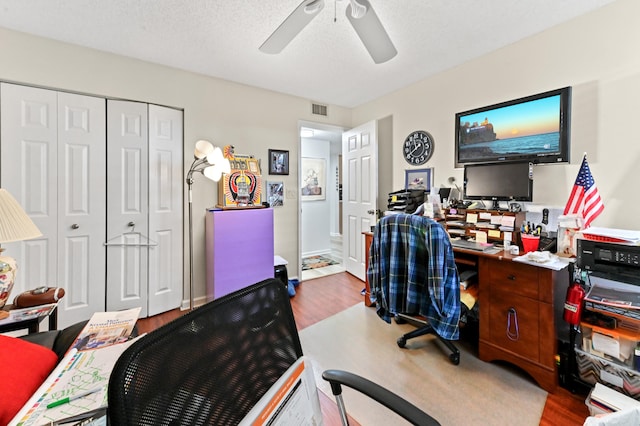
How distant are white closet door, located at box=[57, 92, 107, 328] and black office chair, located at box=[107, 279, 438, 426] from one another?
2.52 metres

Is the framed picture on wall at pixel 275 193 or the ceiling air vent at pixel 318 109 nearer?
the framed picture on wall at pixel 275 193

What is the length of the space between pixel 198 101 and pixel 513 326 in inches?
137

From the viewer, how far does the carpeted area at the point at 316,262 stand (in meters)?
4.45

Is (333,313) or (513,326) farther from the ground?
(513,326)

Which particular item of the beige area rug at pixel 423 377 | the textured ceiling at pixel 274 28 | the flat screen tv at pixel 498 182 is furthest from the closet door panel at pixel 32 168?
the flat screen tv at pixel 498 182

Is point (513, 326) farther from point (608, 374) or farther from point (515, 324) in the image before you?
point (608, 374)

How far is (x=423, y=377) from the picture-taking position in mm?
1804

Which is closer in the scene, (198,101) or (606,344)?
(606,344)

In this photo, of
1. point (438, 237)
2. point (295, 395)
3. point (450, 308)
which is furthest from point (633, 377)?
point (295, 395)

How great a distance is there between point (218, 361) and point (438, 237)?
4.87ft

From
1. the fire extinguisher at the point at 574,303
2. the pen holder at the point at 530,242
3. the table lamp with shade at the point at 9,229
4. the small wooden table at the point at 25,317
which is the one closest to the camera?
the table lamp with shade at the point at 9,229

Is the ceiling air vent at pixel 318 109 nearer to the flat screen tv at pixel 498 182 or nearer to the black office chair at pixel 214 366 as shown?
the flat screen tv at pixel 498 182

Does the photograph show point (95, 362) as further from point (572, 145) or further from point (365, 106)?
point (365, 106)

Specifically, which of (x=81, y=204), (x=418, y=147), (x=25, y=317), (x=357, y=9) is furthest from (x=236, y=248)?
(x=418, y=147)
